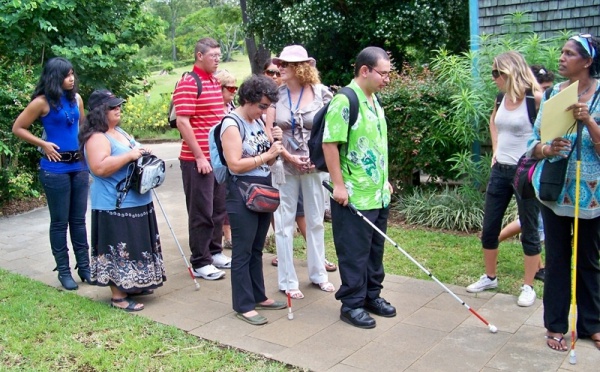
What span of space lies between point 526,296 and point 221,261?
2707 mm

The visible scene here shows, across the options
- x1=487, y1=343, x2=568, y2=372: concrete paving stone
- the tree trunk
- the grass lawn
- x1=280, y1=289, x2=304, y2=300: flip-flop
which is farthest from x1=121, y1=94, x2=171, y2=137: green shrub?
x1=487, y1=343, x2=568, y2=372: concrete paving stone

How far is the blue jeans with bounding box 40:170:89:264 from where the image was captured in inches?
206

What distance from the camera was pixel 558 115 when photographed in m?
3.51

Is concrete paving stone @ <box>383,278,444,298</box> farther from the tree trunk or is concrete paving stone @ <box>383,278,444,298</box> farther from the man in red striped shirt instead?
the tree trunk

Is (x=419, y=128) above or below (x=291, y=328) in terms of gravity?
above

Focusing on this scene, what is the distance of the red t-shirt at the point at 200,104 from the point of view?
5.25m

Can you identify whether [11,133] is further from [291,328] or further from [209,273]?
[291,328]

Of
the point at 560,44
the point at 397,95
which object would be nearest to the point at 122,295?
the point at 397,95

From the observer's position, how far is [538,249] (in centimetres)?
474

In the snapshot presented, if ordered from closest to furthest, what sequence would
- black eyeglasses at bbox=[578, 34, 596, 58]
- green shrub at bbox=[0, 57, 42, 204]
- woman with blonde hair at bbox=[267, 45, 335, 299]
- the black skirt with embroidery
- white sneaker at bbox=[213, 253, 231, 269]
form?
1. black eyeglasses at bbox=[578, 34, 596, 58]
2. the black skirt with embroidery
3. woman with blonde hair at bbox=[267, 45, 335, 299]
4. white sneaker at bbox=[213, 253, 231, 269]
5. green shrub at bbox=[0, 57, 42, 204]

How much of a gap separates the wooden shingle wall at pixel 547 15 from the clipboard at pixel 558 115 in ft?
16.4

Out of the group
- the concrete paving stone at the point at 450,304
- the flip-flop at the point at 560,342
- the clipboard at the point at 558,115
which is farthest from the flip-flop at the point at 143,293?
the clipboard at the point at 558,115

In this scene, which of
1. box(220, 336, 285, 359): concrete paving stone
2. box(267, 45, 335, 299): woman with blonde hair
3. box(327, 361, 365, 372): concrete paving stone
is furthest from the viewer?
box(267, 45, 335, 299): woman with blonde hair

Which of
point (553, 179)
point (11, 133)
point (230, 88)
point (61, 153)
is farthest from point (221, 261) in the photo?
point (11, 133)
